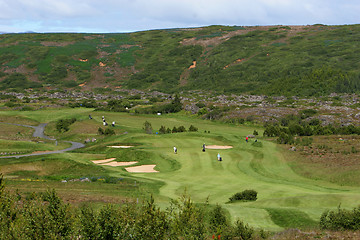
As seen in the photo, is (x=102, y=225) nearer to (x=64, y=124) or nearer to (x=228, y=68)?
(x=64, y=124)

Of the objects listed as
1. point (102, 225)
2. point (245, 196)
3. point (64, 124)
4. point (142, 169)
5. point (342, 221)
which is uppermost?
point (102, 225)

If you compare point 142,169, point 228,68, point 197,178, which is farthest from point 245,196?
point 228,68

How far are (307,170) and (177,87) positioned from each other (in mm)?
125364

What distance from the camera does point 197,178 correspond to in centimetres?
3816

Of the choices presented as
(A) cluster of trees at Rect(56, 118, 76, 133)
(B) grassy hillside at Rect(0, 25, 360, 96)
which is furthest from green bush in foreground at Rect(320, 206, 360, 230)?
(B) grassy hillside at Rect(0, 25, 360, 96)

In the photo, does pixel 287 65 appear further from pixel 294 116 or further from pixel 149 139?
pixel 149 139

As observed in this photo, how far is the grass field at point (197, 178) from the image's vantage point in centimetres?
2548

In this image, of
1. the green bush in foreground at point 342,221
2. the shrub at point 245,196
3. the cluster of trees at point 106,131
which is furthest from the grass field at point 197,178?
the cluster of trees at point 106,131

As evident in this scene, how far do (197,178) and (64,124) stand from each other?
55844mm

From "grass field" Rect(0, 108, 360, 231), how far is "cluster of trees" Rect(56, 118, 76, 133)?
18.2m

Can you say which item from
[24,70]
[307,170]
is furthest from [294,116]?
[24,70]

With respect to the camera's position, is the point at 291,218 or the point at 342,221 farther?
the point at 291,218

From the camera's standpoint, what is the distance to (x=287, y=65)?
5910 inches

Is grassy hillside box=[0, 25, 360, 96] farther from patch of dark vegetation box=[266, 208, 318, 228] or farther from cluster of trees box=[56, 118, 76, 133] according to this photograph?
patch of dark vegetation box=[266, 208, 318, 228]
